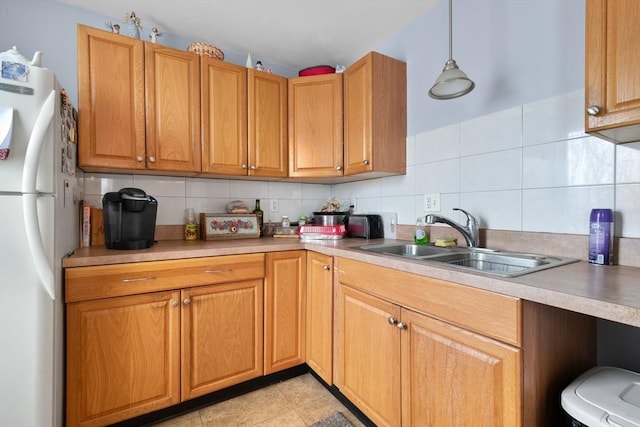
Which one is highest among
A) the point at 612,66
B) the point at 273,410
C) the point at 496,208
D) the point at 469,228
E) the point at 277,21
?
the point at 277,21

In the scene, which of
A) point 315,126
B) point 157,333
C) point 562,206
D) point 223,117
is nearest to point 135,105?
point 223,117

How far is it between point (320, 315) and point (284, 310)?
24 cm

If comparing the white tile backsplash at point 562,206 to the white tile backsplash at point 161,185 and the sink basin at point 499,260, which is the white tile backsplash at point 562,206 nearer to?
the sink basin at point 499,260

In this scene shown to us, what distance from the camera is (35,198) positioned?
1.07 m

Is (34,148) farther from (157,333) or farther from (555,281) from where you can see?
(555,281)

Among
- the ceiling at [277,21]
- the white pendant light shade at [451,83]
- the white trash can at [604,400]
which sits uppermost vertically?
the ceiling at [277,21]

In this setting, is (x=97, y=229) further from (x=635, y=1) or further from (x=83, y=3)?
(x=635, y=1)

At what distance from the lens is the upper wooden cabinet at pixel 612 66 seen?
2.72 feet

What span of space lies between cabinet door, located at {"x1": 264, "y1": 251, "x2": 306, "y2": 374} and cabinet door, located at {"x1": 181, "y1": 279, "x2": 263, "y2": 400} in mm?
57

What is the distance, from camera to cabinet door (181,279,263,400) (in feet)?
5.08

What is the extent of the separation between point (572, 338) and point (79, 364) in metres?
1.95

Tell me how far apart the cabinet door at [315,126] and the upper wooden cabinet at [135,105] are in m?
0.67

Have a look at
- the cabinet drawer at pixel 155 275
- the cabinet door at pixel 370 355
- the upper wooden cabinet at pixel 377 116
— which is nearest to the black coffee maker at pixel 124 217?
the cabinet drawer at pixel 155 275

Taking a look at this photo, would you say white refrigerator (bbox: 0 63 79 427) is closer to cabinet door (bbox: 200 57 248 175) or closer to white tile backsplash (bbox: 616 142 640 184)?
cabinet door (bbox: 200 57 248 175)
